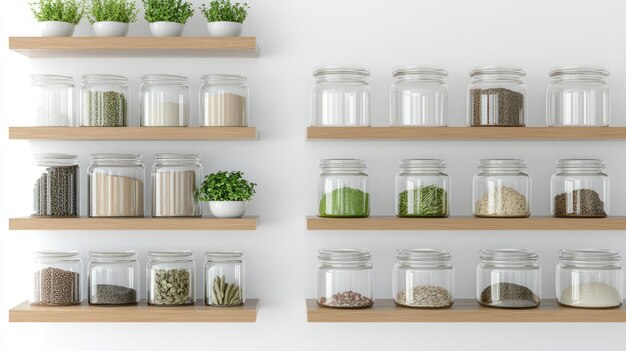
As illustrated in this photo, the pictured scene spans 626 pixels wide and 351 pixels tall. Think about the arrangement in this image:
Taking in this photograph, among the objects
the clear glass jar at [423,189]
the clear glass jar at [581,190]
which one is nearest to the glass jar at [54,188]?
the clear glass jar at [423,189]

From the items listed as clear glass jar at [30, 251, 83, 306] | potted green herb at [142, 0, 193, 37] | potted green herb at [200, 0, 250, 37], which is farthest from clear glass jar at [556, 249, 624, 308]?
clear glass jar at [30, 251, 83, 306]

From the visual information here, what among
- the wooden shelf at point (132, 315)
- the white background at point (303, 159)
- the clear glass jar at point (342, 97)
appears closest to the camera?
the wooden shelf at point (132, 315)

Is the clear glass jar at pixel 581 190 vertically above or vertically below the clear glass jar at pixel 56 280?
above

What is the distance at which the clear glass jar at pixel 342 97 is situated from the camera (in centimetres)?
256

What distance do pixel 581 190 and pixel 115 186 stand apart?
55.8 inches

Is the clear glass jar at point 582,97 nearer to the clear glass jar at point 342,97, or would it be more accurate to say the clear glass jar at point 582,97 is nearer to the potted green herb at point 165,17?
the clear glass jar at point 342,97

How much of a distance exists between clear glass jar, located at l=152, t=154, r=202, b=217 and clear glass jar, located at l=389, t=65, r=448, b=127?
65 centimetres

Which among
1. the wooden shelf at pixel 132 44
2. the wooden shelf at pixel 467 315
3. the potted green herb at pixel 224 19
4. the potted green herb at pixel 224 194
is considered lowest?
the wooden shelf at pixel 467 315

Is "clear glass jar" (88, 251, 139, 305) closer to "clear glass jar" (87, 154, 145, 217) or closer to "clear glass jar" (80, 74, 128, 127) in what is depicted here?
"clear glass jar" (87, 154, 145, 217)

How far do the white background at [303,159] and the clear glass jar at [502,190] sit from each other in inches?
5.3

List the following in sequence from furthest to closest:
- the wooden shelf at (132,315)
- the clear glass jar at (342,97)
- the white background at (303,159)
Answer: the white background at (303,159) < the clear glass jar at (342,97) < the wooden shelf at (132,315)

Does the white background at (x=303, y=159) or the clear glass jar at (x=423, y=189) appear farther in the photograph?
the white background at (x=303, y=159)

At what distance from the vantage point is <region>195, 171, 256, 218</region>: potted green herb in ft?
8.22

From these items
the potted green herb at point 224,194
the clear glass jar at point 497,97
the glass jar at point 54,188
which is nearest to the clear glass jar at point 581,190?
the clear glass jar at point 497,97
